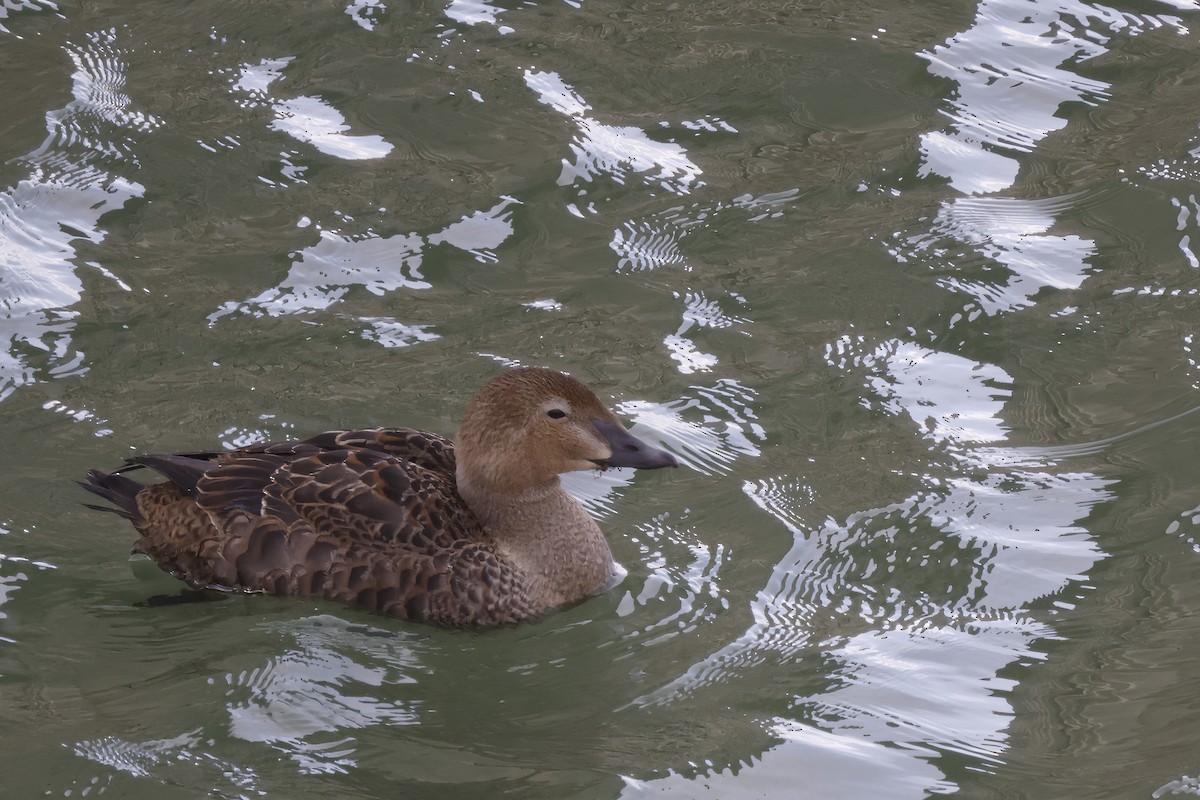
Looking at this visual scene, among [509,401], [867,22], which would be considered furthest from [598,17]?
[509,401]

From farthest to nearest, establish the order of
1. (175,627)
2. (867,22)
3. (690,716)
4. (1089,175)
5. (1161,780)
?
(867,22)
(1089,175)
(175,627)
(690,716)
(1161,780)

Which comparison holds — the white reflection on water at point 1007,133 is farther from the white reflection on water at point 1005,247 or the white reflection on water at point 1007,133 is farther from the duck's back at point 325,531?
the duck's back at point 325,531

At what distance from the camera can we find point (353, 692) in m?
5.67

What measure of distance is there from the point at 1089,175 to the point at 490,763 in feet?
19.0

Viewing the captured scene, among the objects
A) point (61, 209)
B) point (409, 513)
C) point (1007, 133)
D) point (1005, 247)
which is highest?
point (1007, 133)

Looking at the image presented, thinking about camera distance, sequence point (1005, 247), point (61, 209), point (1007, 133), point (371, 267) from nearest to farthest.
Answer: point (371, 267) → point (1005, 247) → point (61, 209) → point (1007, 133)

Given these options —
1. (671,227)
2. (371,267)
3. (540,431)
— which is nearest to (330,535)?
(540,431)

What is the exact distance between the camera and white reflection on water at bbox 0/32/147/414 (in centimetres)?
756

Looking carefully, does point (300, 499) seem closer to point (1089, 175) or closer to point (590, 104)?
point (590, 104)

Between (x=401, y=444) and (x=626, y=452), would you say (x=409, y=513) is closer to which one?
(x=401, y=444)

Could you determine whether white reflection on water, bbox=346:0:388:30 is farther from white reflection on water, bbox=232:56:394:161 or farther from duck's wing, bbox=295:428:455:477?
duck's wing, bbox=295:428:455:477

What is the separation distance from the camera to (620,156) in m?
9.38

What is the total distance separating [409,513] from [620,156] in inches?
152

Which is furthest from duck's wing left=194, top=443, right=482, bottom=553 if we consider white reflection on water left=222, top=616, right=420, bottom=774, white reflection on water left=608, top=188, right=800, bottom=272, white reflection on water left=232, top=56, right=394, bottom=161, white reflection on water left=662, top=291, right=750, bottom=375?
white reflection on water left=232, top=56, right=394, bottom=161
